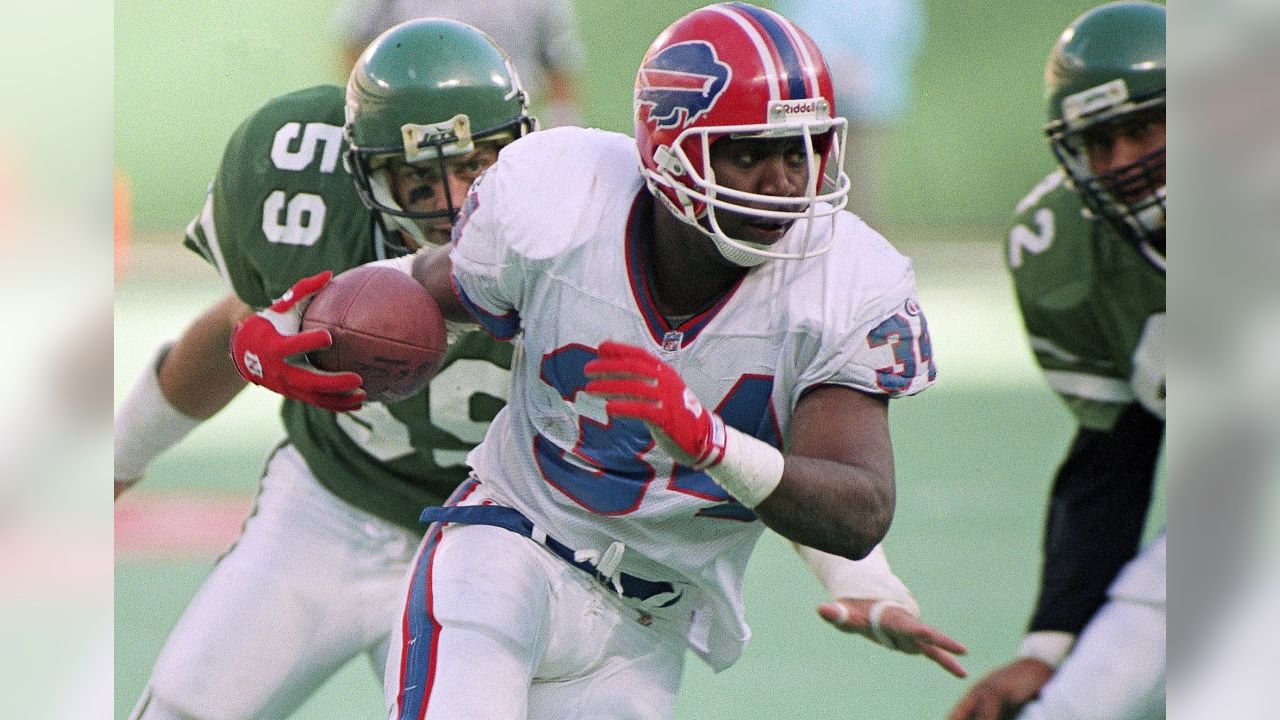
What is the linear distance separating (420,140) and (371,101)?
0.12 metres

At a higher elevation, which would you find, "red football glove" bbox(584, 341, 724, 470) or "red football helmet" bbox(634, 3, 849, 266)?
"red football helmet" bbox(634, 3, 849, 266)

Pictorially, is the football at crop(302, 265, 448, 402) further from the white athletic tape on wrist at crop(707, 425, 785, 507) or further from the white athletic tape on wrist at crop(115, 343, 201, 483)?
the white athletic tape on wrist at crop(115, 343, 201, 483)

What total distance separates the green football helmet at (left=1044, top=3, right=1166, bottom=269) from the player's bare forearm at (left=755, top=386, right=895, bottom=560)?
3.82 feet

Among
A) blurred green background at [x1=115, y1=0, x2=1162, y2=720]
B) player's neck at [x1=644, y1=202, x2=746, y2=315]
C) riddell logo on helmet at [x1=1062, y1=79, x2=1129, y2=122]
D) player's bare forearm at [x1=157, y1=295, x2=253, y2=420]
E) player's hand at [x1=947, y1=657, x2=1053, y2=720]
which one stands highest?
riddell logo on helmet at [x1=1062, y1=79, x2=1129, y2=122]

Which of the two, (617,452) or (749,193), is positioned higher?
(749,193)

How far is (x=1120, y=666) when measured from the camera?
2861 mm

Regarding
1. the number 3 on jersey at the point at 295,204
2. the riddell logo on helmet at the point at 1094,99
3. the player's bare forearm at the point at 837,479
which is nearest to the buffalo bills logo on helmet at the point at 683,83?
the player's bare forearm at the point at 837,479

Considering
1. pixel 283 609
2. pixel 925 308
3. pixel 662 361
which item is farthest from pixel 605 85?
pixel 662 361

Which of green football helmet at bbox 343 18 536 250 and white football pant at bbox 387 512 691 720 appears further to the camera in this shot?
green football helmet at bbox 343 18 536 250

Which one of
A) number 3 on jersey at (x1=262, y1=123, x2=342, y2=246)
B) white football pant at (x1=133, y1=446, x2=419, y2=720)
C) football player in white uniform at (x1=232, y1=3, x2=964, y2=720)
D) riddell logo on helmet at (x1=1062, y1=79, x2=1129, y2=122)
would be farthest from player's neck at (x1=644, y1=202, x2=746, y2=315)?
riddell logo on helmet at (x1=1062, y1=79, x2=1129, y2=122)

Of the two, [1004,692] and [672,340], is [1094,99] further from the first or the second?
[672,340]

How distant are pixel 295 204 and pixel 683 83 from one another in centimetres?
93

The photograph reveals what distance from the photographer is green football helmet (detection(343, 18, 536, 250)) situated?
2.72 m
